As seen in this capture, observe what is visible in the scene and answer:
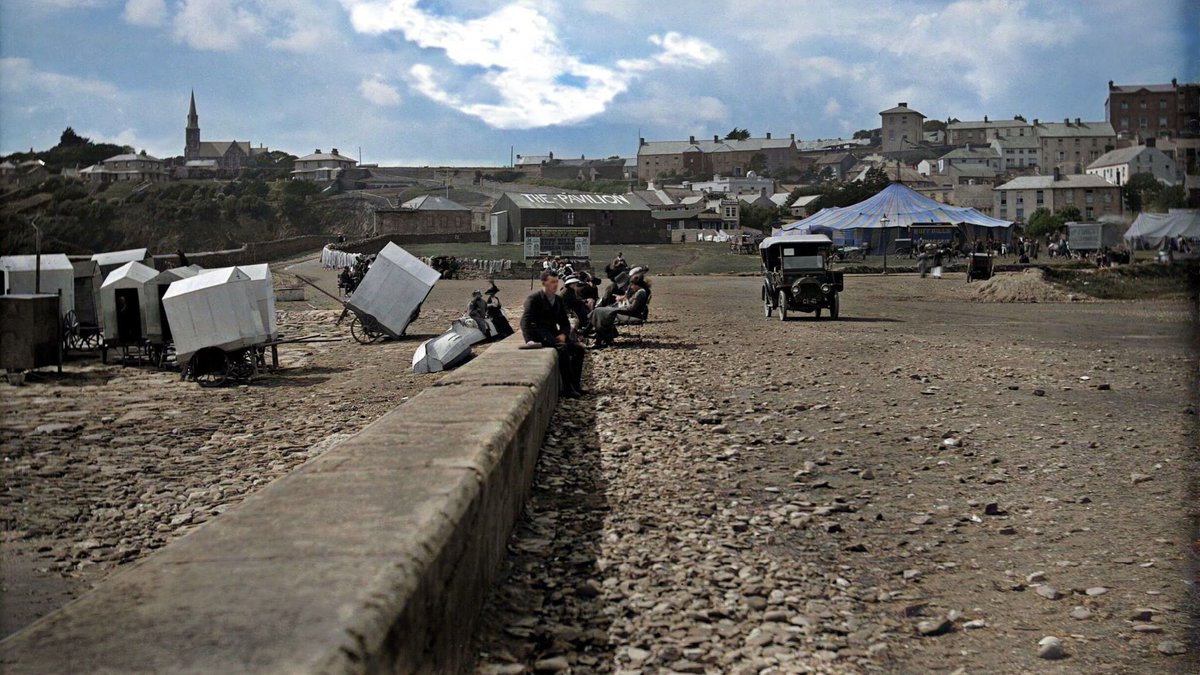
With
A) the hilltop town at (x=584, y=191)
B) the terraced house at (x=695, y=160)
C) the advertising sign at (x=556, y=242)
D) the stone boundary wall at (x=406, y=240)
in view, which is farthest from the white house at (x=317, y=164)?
the advertising sign at (x=556, y=242)

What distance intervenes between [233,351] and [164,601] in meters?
15.1

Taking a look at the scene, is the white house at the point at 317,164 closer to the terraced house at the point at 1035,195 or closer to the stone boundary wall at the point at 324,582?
the terraced house at the point at 1035,195

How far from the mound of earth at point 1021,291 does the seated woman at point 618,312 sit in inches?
655

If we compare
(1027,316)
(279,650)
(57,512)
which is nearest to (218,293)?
(57,512)

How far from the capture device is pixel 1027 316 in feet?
86.1

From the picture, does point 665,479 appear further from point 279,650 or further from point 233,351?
point 233,351

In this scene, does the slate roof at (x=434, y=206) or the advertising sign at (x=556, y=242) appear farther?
the slate roof at (x=434, y=206)

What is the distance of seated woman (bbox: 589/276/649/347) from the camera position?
58.3 feet

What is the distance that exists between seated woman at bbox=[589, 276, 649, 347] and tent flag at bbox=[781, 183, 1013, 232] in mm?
26901

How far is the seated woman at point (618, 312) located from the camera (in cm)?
1777

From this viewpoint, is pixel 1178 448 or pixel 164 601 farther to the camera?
pixel 1178 448

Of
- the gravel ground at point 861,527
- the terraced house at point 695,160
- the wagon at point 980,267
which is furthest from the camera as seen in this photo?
the terraced house at point 695,160

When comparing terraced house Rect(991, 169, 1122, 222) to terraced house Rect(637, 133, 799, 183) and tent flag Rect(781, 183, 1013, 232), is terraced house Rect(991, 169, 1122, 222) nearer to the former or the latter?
tent flag Rect(781, 183, 1013, 232)

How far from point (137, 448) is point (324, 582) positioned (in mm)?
8996
